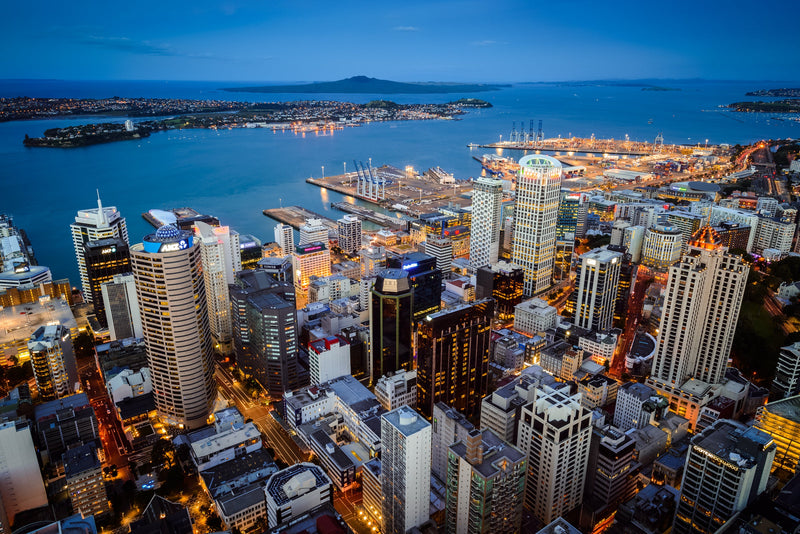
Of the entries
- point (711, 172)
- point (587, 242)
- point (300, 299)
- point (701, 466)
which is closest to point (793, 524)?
point (701, 466)

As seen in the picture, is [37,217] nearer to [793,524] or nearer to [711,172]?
[793,524]

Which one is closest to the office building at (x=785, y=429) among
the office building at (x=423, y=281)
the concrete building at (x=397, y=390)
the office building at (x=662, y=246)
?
the concrete building at (x=397, y=390)

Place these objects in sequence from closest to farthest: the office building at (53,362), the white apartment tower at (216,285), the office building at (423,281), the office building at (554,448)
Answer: the office building at (554,448)
the office building at (53,362)
the office building at (423,281)
the white apartment tower at (216,285)

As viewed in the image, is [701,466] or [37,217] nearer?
[701,466]

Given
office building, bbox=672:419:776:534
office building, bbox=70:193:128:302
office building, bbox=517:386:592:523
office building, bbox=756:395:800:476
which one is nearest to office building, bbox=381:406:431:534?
office building, bbox=517:386:592:523

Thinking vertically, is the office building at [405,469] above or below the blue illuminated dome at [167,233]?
below

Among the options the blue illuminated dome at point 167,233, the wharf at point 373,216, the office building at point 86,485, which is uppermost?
the blue illuminated dome at point 167,233

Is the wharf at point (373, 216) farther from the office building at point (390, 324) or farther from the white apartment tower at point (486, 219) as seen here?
the office building at point (390, 324)
